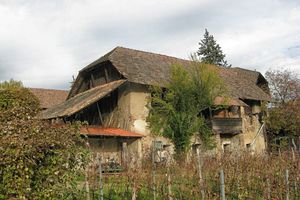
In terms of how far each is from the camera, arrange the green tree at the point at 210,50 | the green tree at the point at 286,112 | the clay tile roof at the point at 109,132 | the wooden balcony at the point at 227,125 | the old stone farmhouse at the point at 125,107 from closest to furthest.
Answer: the clay tile roof at the point at 109,132
the old stone farmhouse at the point at 125,107
the wooden balcony at the point at 227,125
the green tree at the point at 286,112
the green tree at the point at 210,50

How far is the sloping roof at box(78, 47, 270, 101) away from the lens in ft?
83.0

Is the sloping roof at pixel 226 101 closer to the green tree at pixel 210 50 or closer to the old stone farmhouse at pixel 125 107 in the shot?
the old stone farmhouse at pixel 125 107

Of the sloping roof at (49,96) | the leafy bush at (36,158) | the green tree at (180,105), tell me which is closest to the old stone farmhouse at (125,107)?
the green tree at (180,105)

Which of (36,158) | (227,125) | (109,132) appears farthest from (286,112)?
(36,158)

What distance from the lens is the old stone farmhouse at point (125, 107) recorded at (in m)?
23.4

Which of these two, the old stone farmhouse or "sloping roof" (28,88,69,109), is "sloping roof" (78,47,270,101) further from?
"sloping roof" (28,88,69,109)

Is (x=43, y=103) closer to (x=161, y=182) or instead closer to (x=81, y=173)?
(x=161, y=182)

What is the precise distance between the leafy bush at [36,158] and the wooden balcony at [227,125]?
835 inches

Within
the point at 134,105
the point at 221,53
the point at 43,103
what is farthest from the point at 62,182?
the point at 221,53

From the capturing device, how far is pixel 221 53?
180ft

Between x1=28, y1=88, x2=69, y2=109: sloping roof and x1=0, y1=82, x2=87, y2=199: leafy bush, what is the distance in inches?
1375

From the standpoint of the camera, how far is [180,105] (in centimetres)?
2569

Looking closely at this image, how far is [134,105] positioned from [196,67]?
5014mm

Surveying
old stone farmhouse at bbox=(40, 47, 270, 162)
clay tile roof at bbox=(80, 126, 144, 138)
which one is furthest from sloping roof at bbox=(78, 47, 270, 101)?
clay tile roof at bbox=(80, 126, 144, 138)
